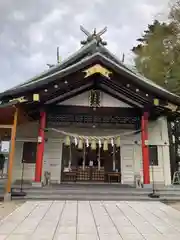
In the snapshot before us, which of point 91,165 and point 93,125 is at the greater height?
point 93,125

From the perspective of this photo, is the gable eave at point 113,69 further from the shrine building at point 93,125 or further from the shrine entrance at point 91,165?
the shrine entrance at point 91,165

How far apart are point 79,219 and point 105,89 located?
6.50m

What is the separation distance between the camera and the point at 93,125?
1100 cm

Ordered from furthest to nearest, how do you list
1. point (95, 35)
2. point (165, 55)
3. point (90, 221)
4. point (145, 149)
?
point (165, 55) → point (95, 35) → point (145, 149) → point (90, 221)

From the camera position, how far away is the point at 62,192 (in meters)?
7.97

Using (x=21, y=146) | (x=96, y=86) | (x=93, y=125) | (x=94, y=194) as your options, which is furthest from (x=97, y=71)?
(x=21, y=146)

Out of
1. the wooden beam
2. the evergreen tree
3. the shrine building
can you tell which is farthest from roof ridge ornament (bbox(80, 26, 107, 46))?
the wooden beam

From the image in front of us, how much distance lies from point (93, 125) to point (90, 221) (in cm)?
639

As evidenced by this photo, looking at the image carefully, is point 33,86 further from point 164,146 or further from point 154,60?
point 154,60

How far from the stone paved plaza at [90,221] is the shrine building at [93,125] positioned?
280 cm

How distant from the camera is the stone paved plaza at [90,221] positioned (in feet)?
13.2

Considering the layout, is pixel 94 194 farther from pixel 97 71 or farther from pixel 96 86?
pixel 96 86

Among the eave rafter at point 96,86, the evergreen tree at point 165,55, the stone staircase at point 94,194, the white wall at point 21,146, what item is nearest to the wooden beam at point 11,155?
the stone staircase at point 94,194

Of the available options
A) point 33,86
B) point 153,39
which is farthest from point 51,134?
point 153,39
